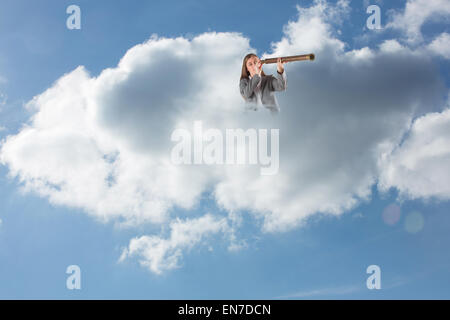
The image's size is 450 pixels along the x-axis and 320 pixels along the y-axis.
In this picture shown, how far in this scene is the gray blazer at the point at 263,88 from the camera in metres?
19.7

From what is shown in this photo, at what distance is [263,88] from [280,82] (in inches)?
36.5

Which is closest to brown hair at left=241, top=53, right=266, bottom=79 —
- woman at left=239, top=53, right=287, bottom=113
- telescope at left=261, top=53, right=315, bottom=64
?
woman at left=239, top=53, right=287, bottom=113

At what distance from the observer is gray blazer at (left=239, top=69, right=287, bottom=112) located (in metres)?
19.7

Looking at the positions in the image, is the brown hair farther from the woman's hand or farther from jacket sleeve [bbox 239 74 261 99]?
the woman's hand

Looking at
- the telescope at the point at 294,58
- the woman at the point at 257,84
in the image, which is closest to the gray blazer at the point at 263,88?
the woman at the point at 257,84

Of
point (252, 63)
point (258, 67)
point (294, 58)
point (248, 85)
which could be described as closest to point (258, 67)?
point (258, 67)

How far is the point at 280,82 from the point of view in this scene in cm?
1967

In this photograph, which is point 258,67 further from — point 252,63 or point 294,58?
point 294,58

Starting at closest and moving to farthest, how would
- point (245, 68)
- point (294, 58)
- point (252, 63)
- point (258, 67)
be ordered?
point (294, 58) → point (258, 67) → point (252, 63) → point (245, 68)

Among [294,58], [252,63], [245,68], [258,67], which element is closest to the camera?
[294,58]

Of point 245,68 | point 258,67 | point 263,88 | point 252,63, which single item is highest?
point 252,63

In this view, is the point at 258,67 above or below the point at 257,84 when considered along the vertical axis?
above
